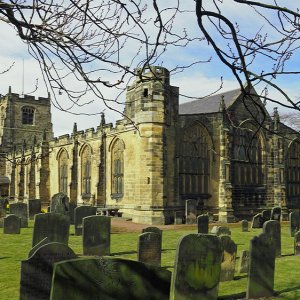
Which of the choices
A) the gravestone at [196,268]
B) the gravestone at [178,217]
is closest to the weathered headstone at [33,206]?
the gravestone at [178,217]

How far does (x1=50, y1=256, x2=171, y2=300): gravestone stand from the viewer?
154 inches

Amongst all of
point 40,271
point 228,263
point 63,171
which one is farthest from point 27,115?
point 40,271

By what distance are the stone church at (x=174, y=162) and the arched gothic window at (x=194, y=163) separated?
0.20 feet

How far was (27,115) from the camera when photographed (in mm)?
52750

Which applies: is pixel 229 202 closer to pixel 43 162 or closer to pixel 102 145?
pixel 102 145

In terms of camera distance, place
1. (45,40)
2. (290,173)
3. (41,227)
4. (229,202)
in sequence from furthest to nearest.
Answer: (290,173)
(229,202)
(41,227)
(45,40)

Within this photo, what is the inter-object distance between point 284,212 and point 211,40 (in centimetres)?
2768


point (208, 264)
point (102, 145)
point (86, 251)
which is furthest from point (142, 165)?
point (208, 264)

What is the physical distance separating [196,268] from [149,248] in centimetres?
318

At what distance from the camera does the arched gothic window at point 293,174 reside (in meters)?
30.4

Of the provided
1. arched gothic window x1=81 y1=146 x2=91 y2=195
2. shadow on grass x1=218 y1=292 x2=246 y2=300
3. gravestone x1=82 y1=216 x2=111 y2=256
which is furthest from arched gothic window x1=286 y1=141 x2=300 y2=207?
shadow on grass x1=218 y1=292 x2=246 y2=300

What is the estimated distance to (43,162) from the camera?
35406 mm

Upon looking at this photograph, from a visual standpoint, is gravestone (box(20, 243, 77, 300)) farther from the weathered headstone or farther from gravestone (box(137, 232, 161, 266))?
the weathered headstone

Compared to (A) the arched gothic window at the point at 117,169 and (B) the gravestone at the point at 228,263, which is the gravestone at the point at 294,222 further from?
(A) the arched gothic window at the point at 117,169
